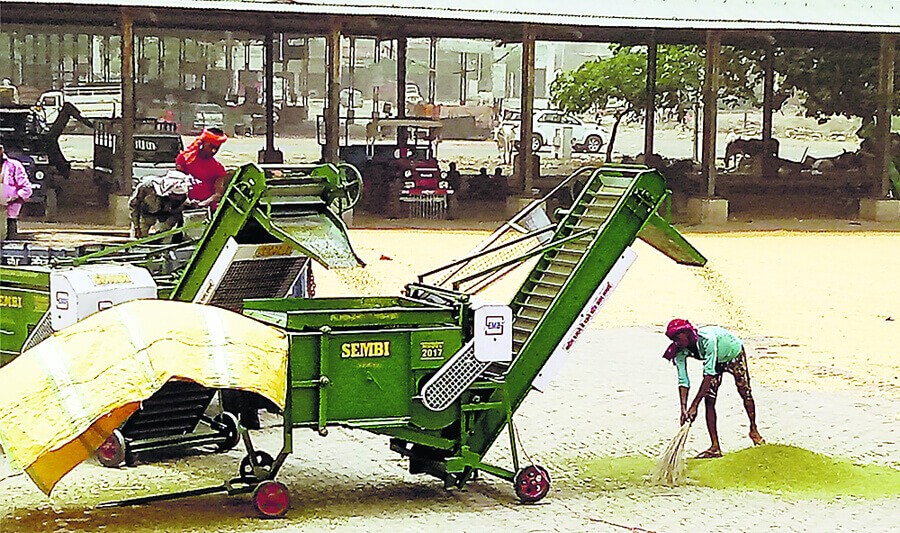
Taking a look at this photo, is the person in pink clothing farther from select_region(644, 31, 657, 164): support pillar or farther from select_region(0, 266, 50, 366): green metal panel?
select_region(644, 31, 657, 164): support pillar

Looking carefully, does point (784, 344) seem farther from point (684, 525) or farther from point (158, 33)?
point (158, 33)

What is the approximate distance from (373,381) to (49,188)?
18.3 meters

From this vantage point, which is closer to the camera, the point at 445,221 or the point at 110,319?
the point at 110,319

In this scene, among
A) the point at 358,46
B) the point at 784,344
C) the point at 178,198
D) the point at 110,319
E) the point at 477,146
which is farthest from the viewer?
the point at 358,46

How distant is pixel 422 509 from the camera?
8.11m

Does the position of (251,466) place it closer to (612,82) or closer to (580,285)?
(580,285)

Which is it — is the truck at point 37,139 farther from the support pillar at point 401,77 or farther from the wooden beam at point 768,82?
the wooden beam at point 768,82

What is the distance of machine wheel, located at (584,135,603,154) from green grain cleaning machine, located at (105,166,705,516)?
1268 inches

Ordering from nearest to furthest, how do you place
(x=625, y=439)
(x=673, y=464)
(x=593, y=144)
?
1. (x=673, y=464)
2. (x=625, y=439)
3. (x=593, y=144)

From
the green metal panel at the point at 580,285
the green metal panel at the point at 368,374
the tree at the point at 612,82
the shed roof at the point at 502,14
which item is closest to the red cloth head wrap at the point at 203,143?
the green metal panel at the point at 580,285

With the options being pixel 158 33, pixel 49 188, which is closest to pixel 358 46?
pixel 158 33

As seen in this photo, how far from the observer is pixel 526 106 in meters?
24.1

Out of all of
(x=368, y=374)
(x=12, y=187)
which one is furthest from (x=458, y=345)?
(x=12, y=187)

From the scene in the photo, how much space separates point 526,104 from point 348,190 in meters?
15.3
